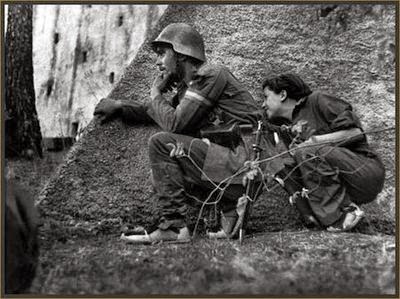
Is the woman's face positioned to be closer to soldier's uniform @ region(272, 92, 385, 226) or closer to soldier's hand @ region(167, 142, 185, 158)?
soldier's uniform @ region(272, 92, 385, 226)

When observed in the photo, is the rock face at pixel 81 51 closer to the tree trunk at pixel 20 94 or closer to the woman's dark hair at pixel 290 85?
the tree trunk at pixel 20 94

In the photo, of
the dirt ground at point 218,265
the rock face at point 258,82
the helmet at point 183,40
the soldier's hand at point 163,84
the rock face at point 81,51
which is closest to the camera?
the dirt ground at point 218,265

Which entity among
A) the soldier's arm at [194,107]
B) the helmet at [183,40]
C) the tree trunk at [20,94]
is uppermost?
the helmet at [183,40]

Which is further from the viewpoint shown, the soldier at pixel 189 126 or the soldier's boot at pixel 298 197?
the soldier's boot at pixel 298 197

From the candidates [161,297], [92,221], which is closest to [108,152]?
[92,221]

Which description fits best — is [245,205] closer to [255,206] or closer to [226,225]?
[226,225]

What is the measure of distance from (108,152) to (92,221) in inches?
26.5

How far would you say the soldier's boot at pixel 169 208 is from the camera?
15.1 feet

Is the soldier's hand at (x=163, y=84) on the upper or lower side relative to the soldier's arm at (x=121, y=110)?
upper

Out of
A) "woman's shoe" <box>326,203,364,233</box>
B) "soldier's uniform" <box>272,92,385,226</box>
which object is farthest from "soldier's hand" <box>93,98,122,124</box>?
"woman's shoe" <box>326,203,364,233</box>

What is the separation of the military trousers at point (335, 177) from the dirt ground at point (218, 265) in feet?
0.77

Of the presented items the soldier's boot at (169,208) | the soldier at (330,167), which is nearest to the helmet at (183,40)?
the soldier at (330,167)

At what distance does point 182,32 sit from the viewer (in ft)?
16.3

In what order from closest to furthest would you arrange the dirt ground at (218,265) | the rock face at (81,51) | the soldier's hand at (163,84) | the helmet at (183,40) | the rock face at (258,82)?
1. the dirt ground at (218,265)
2. the helmet at (183,40)
3. the soldier's hand at (163,84)
4. the rock face at (258,82)
5. the rock face at (81,51)
